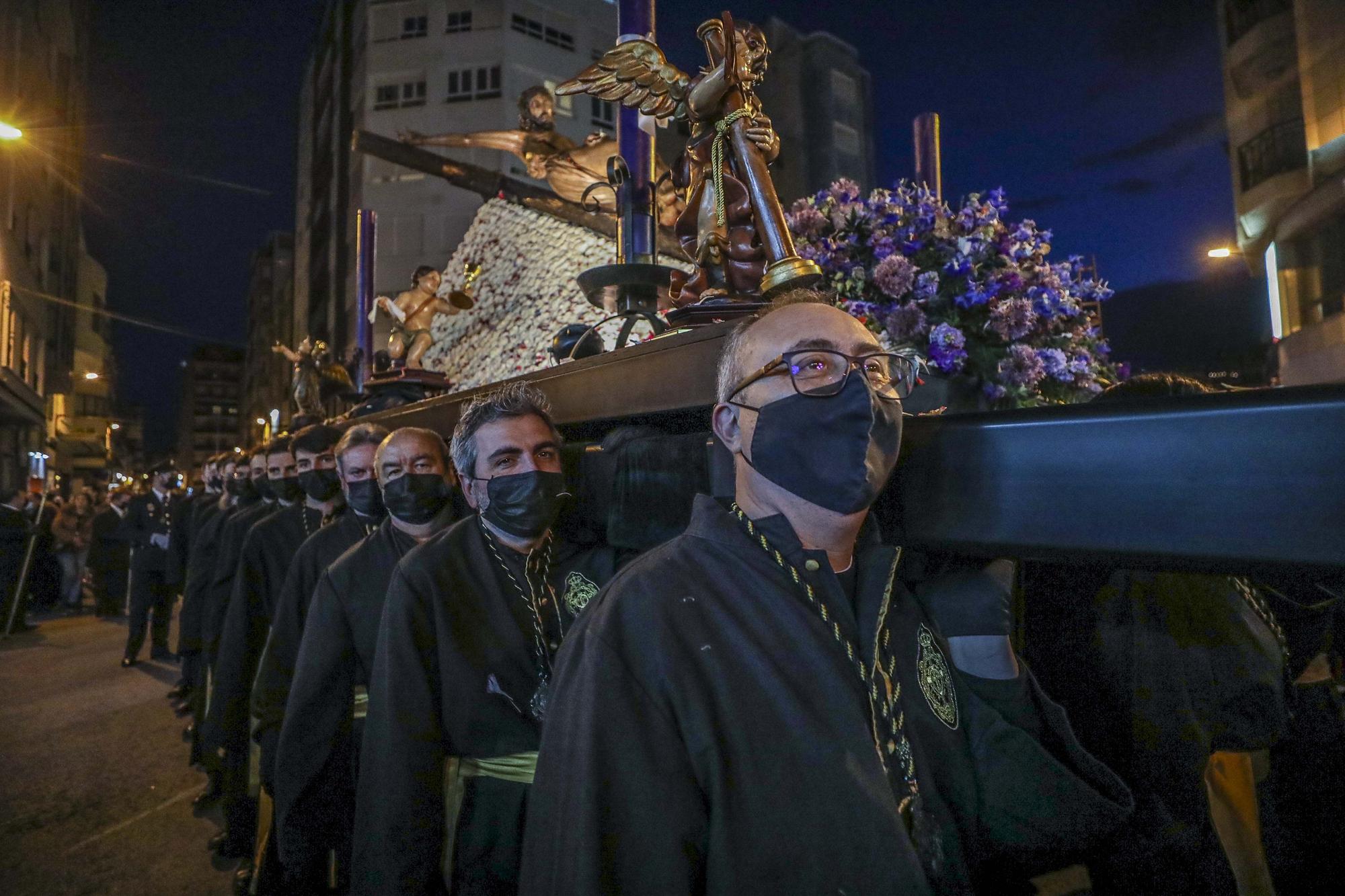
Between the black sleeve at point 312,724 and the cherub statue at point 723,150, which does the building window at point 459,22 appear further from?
the black sleeve at point 312,724

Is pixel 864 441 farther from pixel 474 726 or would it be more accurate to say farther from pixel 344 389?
pixel 344 389

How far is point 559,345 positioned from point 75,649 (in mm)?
10826

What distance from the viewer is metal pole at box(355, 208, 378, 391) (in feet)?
26.1

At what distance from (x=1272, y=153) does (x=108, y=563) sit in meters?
26.9

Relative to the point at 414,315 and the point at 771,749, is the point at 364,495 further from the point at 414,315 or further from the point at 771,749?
the point at 414,315

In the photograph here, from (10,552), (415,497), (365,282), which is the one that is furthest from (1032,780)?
(10,552)

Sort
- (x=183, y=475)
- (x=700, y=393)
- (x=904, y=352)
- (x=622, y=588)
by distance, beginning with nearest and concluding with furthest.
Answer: (x=622, y=588), (x=904, y=352), (x=700, y=393), (x=183, y=475)

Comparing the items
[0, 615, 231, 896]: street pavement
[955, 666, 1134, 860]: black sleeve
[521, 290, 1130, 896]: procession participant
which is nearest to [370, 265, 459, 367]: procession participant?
[0, 615, 231, 896]: street pavement

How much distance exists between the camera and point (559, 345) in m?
3.31

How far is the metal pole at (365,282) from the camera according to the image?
7945mm

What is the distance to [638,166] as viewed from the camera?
3938 mm

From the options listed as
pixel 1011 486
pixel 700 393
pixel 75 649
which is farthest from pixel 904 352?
pixel 75 649

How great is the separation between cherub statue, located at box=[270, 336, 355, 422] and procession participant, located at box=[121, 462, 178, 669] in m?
3.34

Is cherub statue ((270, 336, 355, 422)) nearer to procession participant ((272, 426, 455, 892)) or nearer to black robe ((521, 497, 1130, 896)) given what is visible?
procession participant ((272, 426, 455, 892))
